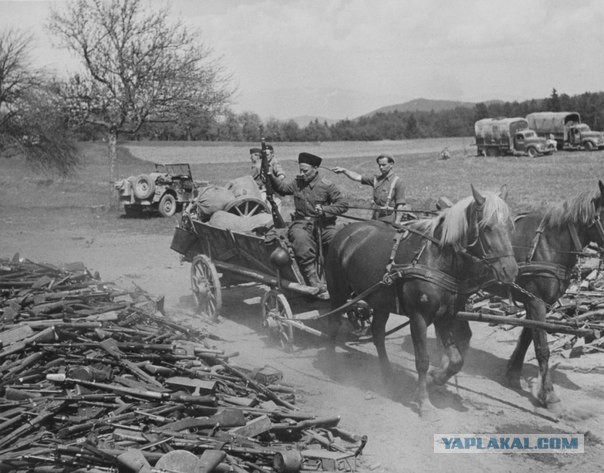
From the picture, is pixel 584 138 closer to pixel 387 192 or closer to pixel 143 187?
pixel 143 187

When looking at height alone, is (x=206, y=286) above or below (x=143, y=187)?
below

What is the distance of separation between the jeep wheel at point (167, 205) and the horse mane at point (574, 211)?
1736 cm

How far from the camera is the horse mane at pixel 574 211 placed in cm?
694

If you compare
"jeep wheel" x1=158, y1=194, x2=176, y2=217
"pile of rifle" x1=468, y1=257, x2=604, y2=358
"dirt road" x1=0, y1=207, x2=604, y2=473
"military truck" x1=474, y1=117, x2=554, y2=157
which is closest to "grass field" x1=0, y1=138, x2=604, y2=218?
"military truck" x1=474, y1=117, x2=554, y2=157

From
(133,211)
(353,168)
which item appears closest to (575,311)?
(133,211)

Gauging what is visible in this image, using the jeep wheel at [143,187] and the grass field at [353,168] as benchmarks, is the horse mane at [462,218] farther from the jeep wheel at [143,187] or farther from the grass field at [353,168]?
the jeep wheel at [143,187]

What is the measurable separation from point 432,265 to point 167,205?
17.5 m

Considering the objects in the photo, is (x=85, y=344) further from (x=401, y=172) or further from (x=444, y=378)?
(x=401, y=172)

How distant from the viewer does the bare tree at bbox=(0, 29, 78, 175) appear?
91.8ft

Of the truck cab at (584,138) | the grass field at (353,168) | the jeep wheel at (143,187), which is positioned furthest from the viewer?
the truck cab at (584,138)

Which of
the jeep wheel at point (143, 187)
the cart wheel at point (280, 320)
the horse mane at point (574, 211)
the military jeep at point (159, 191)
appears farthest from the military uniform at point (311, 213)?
the jeep wheel at point (143, 187)

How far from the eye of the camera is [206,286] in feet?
34.0

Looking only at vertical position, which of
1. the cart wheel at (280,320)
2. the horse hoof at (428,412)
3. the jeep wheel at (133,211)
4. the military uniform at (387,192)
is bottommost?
the horse hoof at (428,412)

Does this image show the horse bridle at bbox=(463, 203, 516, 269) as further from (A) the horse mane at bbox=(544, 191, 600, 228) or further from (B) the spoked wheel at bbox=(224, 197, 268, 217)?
(B) the spoked wheel at bbox=(224, 197, 268, 217)
